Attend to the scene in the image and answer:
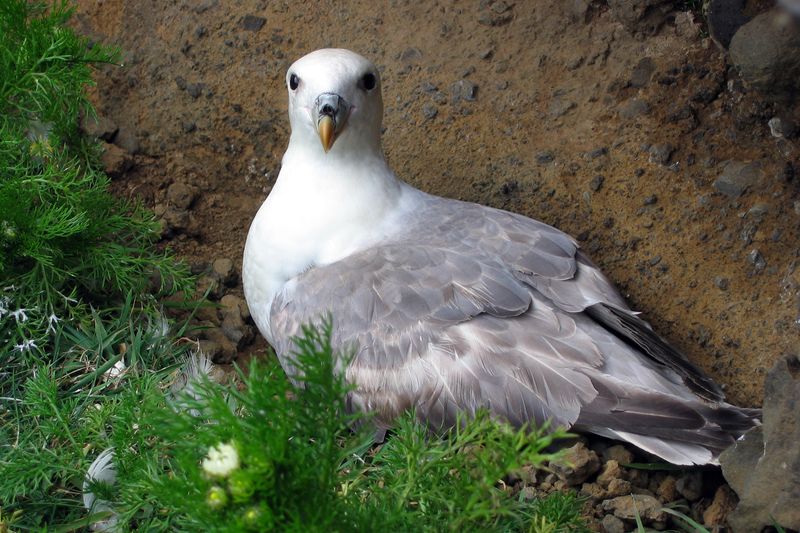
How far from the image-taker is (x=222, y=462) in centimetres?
174

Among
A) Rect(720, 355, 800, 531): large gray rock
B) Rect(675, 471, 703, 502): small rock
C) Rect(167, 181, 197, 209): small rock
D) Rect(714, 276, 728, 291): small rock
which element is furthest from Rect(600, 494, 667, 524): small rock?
Rect(167, 181, 197, 209): small rock

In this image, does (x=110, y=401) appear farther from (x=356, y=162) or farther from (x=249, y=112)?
(x=249, y=112)

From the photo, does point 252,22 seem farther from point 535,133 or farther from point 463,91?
point 535,133

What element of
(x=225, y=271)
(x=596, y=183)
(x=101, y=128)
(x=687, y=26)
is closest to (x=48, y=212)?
(x=225, y=271)

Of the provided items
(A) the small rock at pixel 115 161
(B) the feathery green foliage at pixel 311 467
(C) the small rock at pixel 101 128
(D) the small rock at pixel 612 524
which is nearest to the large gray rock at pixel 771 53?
(D) the small rock at pixel 612 524

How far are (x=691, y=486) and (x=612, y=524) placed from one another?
33 centimetres

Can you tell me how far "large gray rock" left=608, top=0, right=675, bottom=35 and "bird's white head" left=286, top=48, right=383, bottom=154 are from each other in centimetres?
140

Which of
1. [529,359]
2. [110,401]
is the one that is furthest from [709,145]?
[110,401]

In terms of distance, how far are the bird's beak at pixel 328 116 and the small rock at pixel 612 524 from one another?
1.44 meters

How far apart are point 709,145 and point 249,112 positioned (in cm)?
208

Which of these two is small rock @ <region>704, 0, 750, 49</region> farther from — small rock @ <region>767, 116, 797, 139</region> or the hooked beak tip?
the hooked beak tip

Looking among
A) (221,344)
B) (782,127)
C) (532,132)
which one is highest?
(782,127)

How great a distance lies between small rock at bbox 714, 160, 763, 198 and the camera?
376 centimetres

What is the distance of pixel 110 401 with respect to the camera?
3.10 meters
